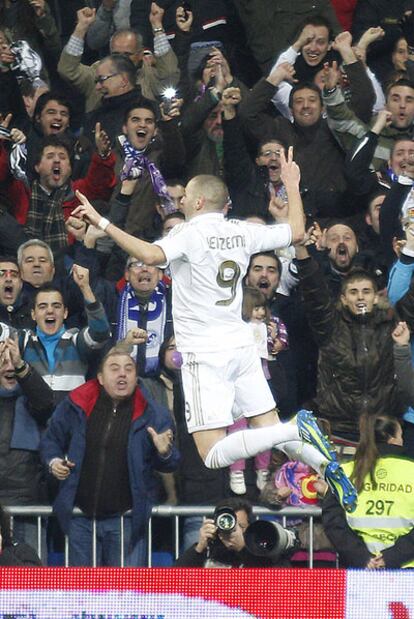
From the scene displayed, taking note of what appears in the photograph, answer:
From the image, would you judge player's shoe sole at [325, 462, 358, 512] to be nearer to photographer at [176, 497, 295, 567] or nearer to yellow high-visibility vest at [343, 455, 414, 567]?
yellow high-visibility vest at [343, 455, 414, 567]

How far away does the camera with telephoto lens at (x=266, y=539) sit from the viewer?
396 inches

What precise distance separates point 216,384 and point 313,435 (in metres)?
0.77

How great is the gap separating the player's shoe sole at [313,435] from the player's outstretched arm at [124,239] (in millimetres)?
1301

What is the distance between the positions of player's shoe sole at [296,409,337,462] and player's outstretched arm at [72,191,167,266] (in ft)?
4.27

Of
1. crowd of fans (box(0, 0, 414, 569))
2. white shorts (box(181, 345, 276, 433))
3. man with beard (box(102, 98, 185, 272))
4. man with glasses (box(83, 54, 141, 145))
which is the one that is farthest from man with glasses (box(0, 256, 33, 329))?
man with glasses (box(83, 54, 141, 145))

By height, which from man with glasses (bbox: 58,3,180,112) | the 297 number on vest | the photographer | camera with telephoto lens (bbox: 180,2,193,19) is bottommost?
the photographer

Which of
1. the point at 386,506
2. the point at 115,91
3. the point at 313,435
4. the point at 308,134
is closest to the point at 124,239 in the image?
the point at 313,435

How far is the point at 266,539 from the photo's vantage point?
10.1 meters

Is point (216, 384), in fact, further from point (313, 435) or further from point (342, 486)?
point (342, 486)

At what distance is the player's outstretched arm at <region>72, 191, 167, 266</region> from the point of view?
384 inches

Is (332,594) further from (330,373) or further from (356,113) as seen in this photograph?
(356,113)

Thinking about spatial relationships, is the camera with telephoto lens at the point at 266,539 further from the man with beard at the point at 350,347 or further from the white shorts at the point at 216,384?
the man with beard at the point at 350,347

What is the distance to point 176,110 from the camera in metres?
13.7

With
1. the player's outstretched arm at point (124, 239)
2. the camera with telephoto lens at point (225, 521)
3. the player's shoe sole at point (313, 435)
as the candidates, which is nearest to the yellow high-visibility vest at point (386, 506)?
the player's shoe sole at point (313, 435)
